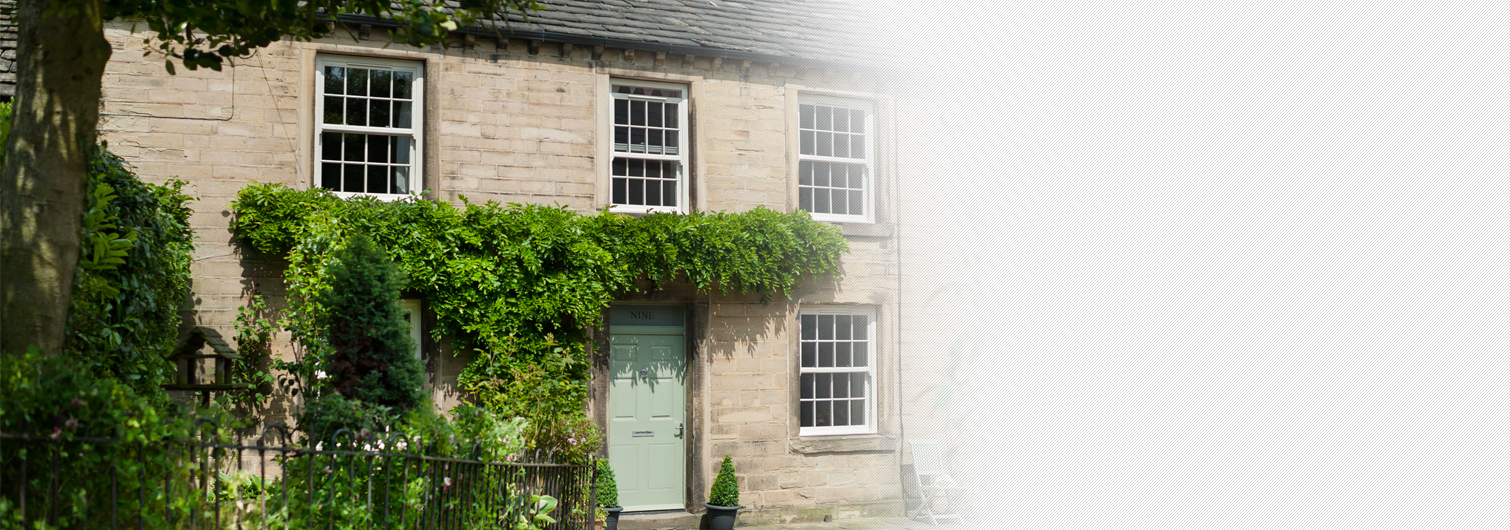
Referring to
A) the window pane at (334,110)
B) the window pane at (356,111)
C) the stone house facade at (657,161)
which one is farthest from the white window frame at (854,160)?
the window pane at (334,110)

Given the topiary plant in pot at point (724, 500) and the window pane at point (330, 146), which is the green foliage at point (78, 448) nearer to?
the window pane at point (330, 146)

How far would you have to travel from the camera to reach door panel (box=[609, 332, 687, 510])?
11.1 metres

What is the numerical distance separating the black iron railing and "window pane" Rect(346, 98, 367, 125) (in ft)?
15.0

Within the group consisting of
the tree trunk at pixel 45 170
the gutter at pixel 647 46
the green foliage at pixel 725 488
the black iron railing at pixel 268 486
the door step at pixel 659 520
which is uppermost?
the gutter at pixel 647 46

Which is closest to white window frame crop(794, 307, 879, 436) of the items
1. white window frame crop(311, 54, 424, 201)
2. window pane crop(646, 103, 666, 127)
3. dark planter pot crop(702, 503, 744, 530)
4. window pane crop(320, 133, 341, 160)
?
dark planter pot crop(702, 503, 744, 530)

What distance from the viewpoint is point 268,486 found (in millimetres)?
5785

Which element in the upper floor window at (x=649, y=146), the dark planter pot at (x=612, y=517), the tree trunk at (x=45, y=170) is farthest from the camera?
the upper floor window at (x=649, y=146)

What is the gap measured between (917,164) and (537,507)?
237 inches

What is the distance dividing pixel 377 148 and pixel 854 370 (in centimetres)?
606

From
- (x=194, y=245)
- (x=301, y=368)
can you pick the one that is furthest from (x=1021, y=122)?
(x=194, y=245)

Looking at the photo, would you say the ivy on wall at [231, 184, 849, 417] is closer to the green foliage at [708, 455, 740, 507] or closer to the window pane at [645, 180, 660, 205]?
the window pane at [645, 180, 660, 205]

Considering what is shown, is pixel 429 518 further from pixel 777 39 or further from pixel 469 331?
pixel 777 39

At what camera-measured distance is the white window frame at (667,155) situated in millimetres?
11250

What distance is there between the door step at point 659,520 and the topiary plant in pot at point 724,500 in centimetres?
24
